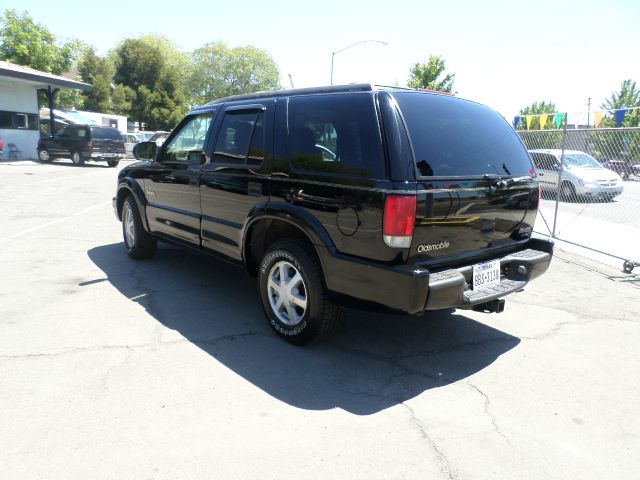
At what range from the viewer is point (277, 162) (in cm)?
376

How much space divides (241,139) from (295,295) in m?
1.49

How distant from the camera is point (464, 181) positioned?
3.25 m

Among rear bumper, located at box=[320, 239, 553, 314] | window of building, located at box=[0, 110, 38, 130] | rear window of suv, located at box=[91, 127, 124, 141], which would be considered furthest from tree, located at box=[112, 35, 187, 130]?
rear bumper, located at box=[320, 239, 553, 314]

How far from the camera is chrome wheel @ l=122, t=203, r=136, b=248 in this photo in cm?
612

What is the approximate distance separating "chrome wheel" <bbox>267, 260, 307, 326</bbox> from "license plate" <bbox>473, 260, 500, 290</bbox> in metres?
1.23

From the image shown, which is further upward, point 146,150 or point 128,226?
point 146,150

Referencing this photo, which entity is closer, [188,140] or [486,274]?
[486,274]

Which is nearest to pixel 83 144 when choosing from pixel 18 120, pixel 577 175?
pixel 18 120

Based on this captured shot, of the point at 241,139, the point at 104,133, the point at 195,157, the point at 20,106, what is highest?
the point at 20,106

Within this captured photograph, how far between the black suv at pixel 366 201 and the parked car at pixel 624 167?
4.62 metres

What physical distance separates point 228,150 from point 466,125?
2068 mm

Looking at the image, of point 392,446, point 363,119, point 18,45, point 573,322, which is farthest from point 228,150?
point 18,45

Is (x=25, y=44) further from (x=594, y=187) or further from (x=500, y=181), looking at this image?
(x=500, y=181)

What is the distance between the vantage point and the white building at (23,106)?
23438mm
